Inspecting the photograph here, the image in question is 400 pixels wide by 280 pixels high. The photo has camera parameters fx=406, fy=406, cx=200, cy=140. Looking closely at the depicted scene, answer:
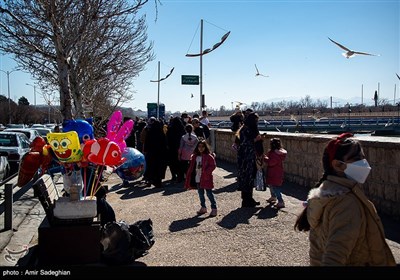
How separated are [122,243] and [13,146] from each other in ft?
40.2

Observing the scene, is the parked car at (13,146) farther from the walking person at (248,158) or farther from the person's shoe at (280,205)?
the person's shoe at (280,205)

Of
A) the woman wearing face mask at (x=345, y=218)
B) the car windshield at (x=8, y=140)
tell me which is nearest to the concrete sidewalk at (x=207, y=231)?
A: the woman wearing face mask at (x=345, y=218)

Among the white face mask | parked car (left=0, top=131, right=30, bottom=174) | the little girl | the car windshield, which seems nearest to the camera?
the white face mask

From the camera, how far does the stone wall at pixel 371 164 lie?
6.75 metres

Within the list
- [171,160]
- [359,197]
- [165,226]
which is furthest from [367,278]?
[171,160]

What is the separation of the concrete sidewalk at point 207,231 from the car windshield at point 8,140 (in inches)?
249

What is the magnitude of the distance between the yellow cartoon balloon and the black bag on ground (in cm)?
108

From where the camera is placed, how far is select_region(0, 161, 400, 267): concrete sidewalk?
5.23 m

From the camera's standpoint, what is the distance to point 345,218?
7.82ft

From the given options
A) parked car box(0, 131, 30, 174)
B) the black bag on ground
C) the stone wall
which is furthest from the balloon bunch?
parked car box(0, 131, 30, 174)

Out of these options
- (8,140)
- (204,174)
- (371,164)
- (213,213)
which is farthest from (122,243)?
(8,140)

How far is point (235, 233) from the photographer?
636cm

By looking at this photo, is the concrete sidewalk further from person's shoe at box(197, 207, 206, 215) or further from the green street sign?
the green street sign

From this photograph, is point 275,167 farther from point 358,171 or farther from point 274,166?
point 358,171
